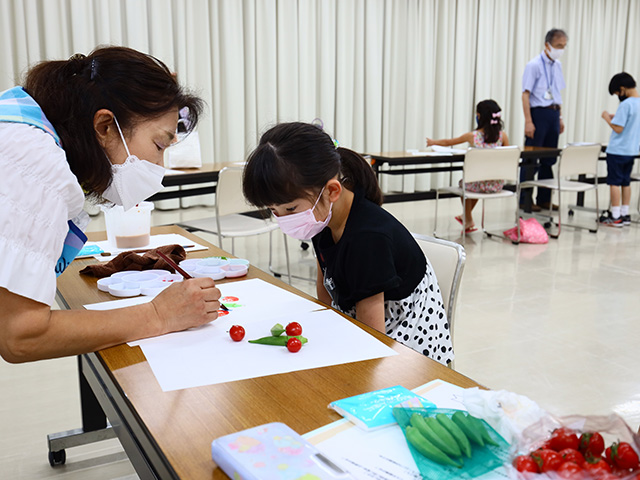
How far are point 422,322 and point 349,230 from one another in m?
0.31

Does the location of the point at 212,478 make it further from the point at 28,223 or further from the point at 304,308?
the point at 304,308

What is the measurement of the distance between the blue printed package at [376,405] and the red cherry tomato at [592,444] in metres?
0.23

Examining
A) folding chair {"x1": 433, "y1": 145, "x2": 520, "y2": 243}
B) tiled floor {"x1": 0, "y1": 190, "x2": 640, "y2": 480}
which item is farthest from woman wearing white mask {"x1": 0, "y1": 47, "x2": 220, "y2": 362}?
folding chair {"x1": 433, "y1": 145, "x2": 520, "y2": 243}

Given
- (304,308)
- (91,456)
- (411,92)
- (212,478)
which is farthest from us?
(411,92)

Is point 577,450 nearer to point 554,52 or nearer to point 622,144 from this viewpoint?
point 622,144

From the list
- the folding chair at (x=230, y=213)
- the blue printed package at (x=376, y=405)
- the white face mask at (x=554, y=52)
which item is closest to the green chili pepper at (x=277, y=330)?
the blue printed package at (x=376, y=405)

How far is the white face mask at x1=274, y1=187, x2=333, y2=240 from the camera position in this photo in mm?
1488

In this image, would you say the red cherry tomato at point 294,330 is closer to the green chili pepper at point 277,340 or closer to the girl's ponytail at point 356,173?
the green chili pepper at point 277,340

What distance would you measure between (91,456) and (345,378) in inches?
52.1

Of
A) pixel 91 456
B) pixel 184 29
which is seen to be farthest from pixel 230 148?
pixel 91 456

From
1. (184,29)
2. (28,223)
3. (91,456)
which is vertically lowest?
(91,456)

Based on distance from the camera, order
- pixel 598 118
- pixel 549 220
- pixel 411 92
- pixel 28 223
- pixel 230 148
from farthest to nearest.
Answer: pixel 598 118 → pixel 411 92 → pixel 230 148 → pixel 549 220 → pixel 28 223

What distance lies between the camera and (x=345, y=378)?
1015 mm

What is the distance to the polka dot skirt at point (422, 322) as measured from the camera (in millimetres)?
1576
